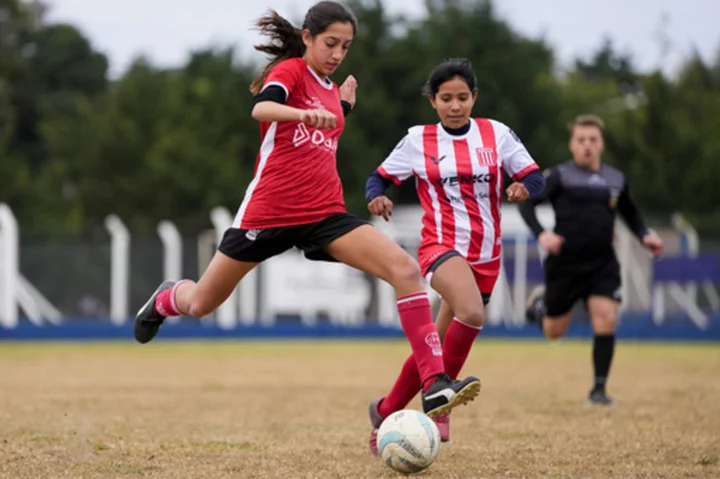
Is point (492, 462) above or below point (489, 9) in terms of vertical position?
below

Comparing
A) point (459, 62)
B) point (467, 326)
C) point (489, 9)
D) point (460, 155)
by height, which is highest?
point (489, 9)

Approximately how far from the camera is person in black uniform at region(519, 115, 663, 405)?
10.5 metres

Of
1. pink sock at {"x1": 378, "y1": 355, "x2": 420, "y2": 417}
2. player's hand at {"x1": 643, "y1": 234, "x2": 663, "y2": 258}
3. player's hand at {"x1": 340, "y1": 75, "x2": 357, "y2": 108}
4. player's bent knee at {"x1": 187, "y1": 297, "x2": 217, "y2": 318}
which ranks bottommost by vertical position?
pink sock at {"x1": 378, "y1": 355, "x2": 420, "y2": 417}

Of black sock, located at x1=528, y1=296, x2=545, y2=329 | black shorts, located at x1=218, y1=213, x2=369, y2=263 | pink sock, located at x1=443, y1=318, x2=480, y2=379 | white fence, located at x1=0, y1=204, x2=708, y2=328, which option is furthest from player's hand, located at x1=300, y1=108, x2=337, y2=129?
white fence, located at x1=0, y1=204, x2=708, y2=328

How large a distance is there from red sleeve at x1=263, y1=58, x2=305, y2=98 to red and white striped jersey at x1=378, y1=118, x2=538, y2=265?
1.10 metres

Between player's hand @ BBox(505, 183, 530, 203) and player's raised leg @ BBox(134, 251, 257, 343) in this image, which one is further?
player's hand @ BBox(505, 183, 530, 203)

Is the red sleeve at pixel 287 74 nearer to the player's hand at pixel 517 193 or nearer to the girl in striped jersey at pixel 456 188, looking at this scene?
the girl in striped jersey at pixel 456 188

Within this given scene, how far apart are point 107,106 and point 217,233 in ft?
70.9

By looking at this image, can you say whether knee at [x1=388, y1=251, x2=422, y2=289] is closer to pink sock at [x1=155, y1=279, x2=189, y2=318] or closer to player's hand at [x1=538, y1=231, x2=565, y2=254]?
pink sock at [x1=155, y1=279, x2=189, y2=318]

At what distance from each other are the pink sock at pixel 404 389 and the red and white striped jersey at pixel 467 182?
29.4 inches

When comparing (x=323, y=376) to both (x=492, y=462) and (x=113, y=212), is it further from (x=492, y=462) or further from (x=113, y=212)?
(x=113, y=212)

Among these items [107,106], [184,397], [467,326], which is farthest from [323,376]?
[107,106]

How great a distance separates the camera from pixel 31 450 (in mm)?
6730

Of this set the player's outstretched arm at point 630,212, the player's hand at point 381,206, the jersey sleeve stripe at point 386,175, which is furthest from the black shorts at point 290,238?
the player's outstretched arm at point 630,212
